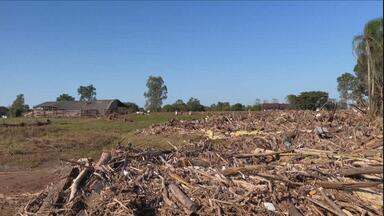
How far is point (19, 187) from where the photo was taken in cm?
961

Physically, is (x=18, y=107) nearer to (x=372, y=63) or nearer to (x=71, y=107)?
(x=71, y=107)

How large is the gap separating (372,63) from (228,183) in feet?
12.6

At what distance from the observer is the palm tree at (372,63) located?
871 cm

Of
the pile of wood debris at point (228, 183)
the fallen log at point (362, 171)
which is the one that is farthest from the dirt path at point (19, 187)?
the fallen log at point (362, 171)

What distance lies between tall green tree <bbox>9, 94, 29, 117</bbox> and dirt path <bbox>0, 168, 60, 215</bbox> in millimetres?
54002

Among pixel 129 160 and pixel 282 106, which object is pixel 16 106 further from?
pixel 129 160

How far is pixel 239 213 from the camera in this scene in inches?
235

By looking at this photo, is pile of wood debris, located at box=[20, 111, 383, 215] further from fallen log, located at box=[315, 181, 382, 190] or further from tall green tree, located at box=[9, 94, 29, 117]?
tall green tree, located at box=[9, 94, 29, 117]

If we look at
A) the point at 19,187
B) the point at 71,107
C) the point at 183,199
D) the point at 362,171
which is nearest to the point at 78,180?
the point at 183,199

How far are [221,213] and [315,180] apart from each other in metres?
1.30

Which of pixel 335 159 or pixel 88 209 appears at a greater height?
pixel 335 159

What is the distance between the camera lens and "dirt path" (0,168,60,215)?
26.4 feet

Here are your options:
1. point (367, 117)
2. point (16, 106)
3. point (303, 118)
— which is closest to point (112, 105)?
point (16, 106)

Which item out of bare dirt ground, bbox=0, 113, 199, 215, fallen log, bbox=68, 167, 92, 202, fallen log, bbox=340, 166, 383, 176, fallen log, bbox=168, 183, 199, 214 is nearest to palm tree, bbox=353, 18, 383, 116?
fallen log, bbox=340, 166, 383, 176
